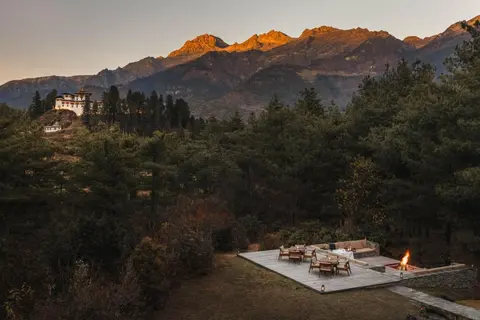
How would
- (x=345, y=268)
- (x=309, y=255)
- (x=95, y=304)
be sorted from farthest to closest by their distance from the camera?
(x=309, y=255), (x=345, y=268), (x=95, y=304)

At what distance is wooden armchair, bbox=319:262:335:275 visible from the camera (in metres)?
13.7

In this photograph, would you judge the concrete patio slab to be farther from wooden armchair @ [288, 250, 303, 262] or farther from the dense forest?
the dense forest

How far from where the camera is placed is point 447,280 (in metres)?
14.1

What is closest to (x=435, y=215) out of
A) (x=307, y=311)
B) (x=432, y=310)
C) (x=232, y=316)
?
(x=432, y=310)

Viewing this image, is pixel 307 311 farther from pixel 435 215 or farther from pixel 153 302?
pixel 435 215

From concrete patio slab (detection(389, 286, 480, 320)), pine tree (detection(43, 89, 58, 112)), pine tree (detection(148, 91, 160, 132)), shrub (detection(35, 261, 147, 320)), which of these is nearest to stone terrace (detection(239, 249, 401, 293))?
concrete patio slab (detection(389, 286, 480, 320))

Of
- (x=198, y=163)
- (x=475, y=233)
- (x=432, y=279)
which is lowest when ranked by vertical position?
(x=432, y=279)

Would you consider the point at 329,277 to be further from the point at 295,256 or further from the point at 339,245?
the point at 339,245

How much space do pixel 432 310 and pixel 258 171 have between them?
20061mm

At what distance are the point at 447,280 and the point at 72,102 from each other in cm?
11436

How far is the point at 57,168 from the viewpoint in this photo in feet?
71.9

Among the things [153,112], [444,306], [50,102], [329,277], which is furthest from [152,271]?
[50,102]

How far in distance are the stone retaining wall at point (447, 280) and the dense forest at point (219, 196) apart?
1570 millimetres

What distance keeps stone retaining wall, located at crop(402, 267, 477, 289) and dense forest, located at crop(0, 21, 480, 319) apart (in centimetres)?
157
